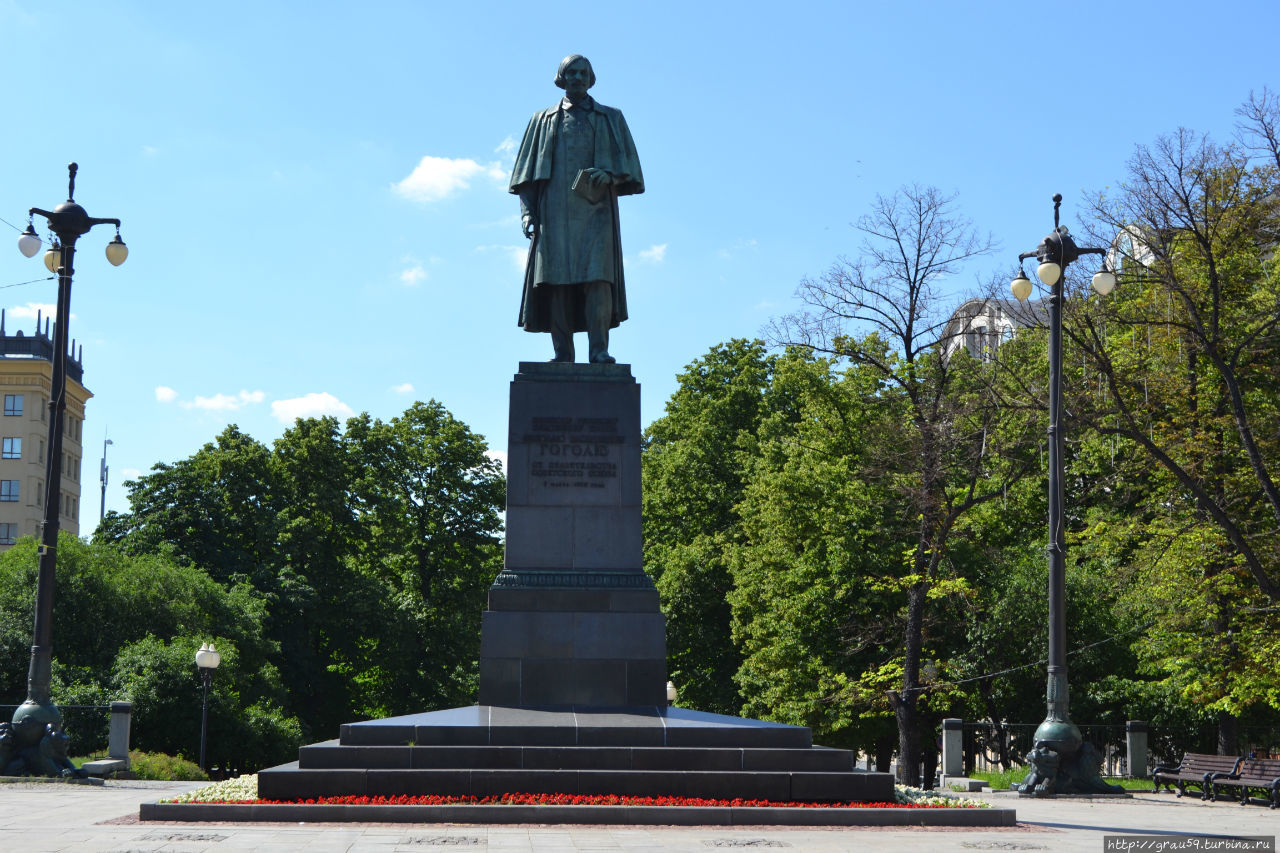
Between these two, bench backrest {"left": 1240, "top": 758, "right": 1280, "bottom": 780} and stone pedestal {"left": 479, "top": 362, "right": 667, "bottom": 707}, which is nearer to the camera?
stone pedestal {"left": 479, "top": 362, "right": 667, "bottom": 707}

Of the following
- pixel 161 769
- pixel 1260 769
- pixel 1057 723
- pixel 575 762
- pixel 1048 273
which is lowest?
pixel 161 769

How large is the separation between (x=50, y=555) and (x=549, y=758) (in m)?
8.73

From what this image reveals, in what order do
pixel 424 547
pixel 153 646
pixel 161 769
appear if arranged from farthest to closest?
pixel 424 547 < pixel 153 646 < pixel 161 769

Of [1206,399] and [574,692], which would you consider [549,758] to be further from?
[1206,399]

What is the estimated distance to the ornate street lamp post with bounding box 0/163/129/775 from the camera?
733 inches

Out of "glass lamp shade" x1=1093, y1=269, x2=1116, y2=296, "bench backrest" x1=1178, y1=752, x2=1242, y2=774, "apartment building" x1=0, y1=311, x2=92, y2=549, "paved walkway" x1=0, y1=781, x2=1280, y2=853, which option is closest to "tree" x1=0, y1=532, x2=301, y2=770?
"paved walkway" x1=0, y1=781, x2=1280, y2=853

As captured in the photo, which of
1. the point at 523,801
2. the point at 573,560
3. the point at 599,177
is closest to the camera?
the point at 523,801

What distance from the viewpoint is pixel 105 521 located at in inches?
1725

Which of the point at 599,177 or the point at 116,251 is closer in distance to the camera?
the point at 599,177

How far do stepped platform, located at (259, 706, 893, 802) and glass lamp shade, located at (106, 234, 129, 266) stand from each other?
8.79m

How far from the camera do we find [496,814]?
1319cm

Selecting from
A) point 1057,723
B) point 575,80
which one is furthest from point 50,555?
point 1057,723

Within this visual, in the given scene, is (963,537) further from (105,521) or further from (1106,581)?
(105,521)

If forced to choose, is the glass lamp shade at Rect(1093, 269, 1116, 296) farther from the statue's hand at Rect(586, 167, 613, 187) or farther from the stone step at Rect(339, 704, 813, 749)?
the stone step at Rect(339, 704, 813, 749)
